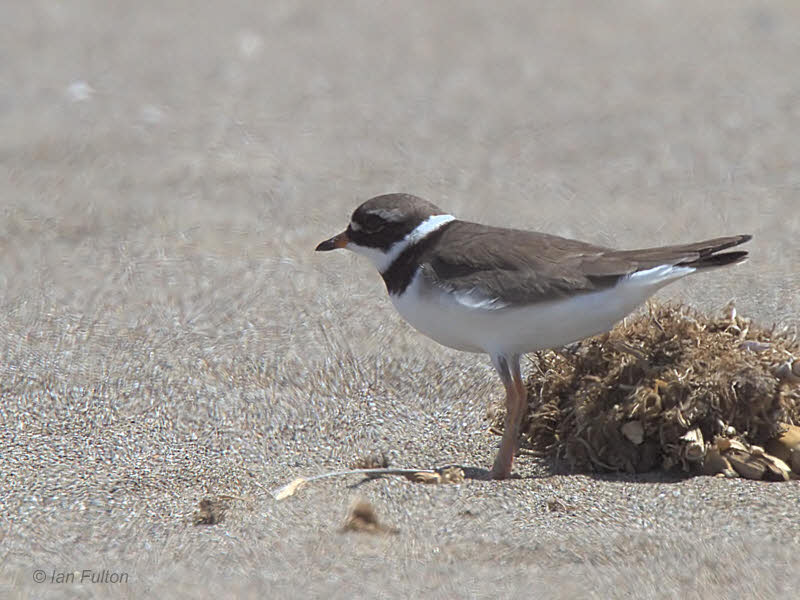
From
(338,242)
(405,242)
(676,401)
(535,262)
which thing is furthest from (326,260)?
(676,401)

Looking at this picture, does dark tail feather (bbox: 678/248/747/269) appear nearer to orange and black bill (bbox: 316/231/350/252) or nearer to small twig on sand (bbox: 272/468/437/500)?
small twig on sand (bbox: 272/468/437/500)

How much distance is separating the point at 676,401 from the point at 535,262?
2.06 ft

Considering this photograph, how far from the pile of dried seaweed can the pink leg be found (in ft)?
0.60

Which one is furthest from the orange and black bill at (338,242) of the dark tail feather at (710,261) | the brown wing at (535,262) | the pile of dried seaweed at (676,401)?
the dark tail feather at (710,261)

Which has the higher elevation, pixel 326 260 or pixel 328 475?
pixel 326 260

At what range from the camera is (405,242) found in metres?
4.34

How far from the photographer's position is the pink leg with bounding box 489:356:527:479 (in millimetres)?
3994

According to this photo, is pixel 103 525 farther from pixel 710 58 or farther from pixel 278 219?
pixel 710 58

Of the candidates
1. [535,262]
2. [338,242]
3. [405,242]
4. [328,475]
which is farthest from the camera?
[338,242]

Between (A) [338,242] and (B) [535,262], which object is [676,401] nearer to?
(B) [535,262]

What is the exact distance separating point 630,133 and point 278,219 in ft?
7.84

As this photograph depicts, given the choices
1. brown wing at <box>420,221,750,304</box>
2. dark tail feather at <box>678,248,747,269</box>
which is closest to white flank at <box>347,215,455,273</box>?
brown wing at <box>420,221,750,304</box>

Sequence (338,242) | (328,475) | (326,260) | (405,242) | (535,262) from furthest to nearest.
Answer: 1. (326,260)
2. (338,242)
3. (405,242)
4. (535,262)
5. (328,475)

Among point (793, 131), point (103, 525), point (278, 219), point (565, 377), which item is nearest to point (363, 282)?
point (278, 219)
